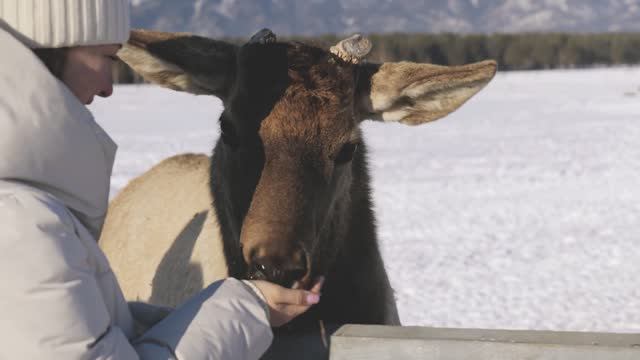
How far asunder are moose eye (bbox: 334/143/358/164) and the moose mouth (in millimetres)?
632

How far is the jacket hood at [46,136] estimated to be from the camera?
175 centimetres

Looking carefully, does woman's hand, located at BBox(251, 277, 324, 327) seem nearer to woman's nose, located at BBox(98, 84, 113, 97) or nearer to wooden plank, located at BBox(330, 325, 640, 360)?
wooden plank, located at BBox(330, 325, 640, 360)

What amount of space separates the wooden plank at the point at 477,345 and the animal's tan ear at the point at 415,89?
4.62ft

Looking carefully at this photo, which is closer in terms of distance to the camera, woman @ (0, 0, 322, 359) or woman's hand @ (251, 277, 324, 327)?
woman @ (0, 0, 322, 359)

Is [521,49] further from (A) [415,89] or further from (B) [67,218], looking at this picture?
(B) [67,218]

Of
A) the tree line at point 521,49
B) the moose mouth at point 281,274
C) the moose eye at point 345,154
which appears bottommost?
the tree line at point 521,49

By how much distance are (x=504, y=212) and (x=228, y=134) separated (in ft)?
31.0

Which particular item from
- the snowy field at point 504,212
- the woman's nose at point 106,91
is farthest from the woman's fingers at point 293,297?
the snowy field at point 504,212

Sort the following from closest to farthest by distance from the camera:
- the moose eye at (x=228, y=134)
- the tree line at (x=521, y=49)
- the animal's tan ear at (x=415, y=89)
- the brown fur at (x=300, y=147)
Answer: the brown fur at (x=300, y=147) → the moose eye at (x=228, y=134) → the animal's tan ear at (x=415, y=89) → the tree line at (x=521, y=49)

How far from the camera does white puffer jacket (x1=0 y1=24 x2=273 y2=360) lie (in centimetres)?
169

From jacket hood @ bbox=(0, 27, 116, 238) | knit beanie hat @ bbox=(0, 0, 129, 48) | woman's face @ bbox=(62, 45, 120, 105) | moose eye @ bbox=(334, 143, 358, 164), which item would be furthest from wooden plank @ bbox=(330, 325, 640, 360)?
moose eye @ bbox=(334, 143, 358, 164)

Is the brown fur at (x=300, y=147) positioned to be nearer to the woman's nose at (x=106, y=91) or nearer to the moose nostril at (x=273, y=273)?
the moose nostril at (x=273, y=273)

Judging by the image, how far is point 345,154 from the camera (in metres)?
3.42

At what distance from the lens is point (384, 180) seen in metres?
15.4
